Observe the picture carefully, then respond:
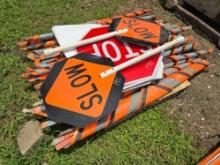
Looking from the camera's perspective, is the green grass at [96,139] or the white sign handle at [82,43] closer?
the green grass at [96,139]

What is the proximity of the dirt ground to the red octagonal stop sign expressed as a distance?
44 cm

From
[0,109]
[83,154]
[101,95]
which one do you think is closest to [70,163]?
[83,154]

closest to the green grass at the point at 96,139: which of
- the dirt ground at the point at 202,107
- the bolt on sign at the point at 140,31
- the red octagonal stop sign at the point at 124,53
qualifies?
the dirt ground at the point at 202,107

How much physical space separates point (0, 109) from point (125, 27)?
4.86 feet

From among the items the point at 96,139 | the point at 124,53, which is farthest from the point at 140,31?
the point at 96,139

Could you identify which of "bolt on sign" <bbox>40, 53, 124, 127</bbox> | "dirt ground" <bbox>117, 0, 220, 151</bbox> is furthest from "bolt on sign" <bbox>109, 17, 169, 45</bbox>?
"dirt ground" <bbox>117, 0, 220, 151</bbox>

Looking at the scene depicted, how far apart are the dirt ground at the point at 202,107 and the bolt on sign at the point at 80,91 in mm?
719

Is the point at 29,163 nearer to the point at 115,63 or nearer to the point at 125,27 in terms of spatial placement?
the point at 115,63

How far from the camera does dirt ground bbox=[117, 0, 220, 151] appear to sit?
9.81 feet

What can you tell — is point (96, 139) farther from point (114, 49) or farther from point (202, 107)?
point (202, 107)

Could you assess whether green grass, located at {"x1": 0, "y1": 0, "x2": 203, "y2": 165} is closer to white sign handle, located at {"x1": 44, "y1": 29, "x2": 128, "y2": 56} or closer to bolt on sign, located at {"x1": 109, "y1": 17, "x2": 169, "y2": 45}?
white sign handle, located at {"x1": 44, "y1": 29, "x2": 128, "y2": 56}

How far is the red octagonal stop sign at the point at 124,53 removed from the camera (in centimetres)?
300

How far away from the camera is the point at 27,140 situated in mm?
2676

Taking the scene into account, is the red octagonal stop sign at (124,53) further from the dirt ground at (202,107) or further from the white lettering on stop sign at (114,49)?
the dirt ground at (202,107)
